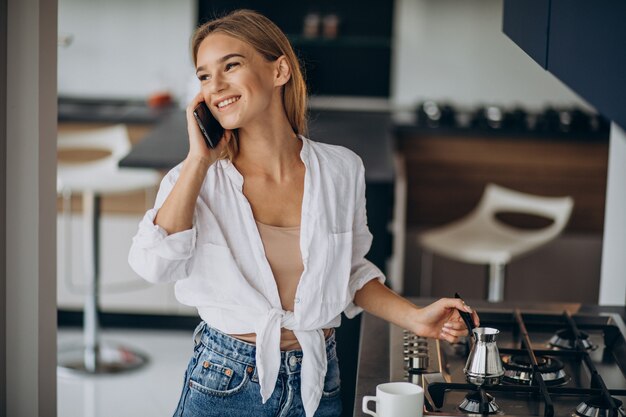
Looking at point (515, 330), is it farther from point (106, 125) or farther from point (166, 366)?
point (106, 125)

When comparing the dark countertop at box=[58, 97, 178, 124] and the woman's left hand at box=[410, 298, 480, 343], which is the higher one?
the dark countertop at box=[58, 97, 178, 124]

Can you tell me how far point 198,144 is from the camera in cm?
198

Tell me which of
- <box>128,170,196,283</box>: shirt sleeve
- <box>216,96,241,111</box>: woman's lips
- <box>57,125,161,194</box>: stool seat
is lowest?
<box>57,125,161,194</box>: stool seat

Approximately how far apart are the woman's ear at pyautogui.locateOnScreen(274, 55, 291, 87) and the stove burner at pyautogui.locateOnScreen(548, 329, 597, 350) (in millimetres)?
824

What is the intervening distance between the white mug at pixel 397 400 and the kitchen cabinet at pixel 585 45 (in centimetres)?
57

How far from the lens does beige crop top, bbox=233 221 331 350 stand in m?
2.04

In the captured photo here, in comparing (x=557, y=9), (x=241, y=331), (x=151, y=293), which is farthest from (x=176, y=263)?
(x=151, y=293)

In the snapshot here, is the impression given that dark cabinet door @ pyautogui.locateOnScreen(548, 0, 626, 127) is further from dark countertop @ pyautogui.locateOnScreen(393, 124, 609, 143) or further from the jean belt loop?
dark countertop @ pyautogui.locateOnScreen(393, 124, 609, 143)

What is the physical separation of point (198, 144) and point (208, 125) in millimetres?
65

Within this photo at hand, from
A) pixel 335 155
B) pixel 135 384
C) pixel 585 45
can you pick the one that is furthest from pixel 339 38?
pixel 585 45

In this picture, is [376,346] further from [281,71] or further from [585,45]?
[585,45]

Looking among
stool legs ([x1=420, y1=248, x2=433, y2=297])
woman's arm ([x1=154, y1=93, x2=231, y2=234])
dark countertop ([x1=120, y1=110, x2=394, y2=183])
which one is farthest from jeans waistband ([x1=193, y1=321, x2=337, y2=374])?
stool legs ([x1=420, y1=248, x2=433, y2=297])

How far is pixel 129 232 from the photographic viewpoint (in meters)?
5.27

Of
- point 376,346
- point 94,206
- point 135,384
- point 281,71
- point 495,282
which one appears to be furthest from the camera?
point 94,206
